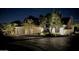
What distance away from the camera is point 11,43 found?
12.0ft

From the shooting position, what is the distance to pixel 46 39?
366 centimetres
